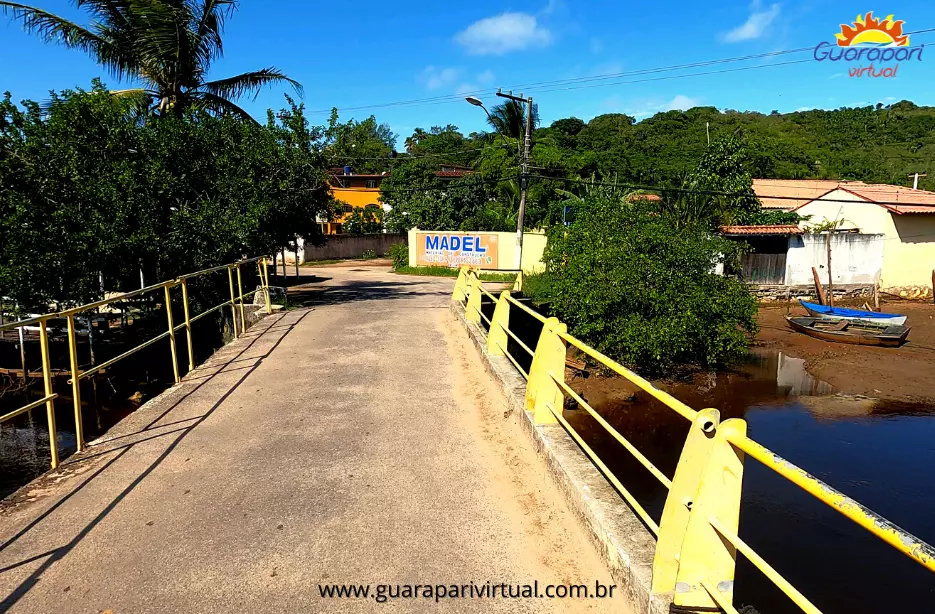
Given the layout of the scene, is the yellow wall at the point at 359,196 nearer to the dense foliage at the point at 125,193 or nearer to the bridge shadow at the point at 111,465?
the dense foliage at the point at 125,193

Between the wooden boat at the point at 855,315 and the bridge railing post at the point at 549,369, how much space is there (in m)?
18.0

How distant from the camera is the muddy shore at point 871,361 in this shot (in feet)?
48.7

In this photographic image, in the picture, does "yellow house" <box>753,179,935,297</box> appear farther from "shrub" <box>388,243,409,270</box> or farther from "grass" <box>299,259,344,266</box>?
"grass" <box>299,259,344,266</box>

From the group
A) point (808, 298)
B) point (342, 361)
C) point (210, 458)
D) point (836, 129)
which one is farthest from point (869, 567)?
point (836, 129)

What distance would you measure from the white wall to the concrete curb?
923 inches

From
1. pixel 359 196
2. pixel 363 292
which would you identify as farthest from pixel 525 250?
pixel 359 196

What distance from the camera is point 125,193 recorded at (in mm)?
12797

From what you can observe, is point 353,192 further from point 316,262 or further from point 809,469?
point 809,469

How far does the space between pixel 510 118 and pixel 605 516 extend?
85.2ft

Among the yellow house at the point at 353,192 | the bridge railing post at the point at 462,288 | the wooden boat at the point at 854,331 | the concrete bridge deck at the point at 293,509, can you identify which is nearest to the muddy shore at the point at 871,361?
the wooden boat at the point at 854,331

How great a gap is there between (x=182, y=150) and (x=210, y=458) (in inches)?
441

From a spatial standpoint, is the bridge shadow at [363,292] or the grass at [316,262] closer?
the bridge shadow at [363,292]

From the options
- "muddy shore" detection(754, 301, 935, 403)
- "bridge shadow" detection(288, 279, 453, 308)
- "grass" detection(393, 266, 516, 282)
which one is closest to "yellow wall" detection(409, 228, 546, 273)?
"grass" detection(393, 266, 516, 282)

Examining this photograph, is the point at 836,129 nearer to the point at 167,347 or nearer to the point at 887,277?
the point at 887,277
